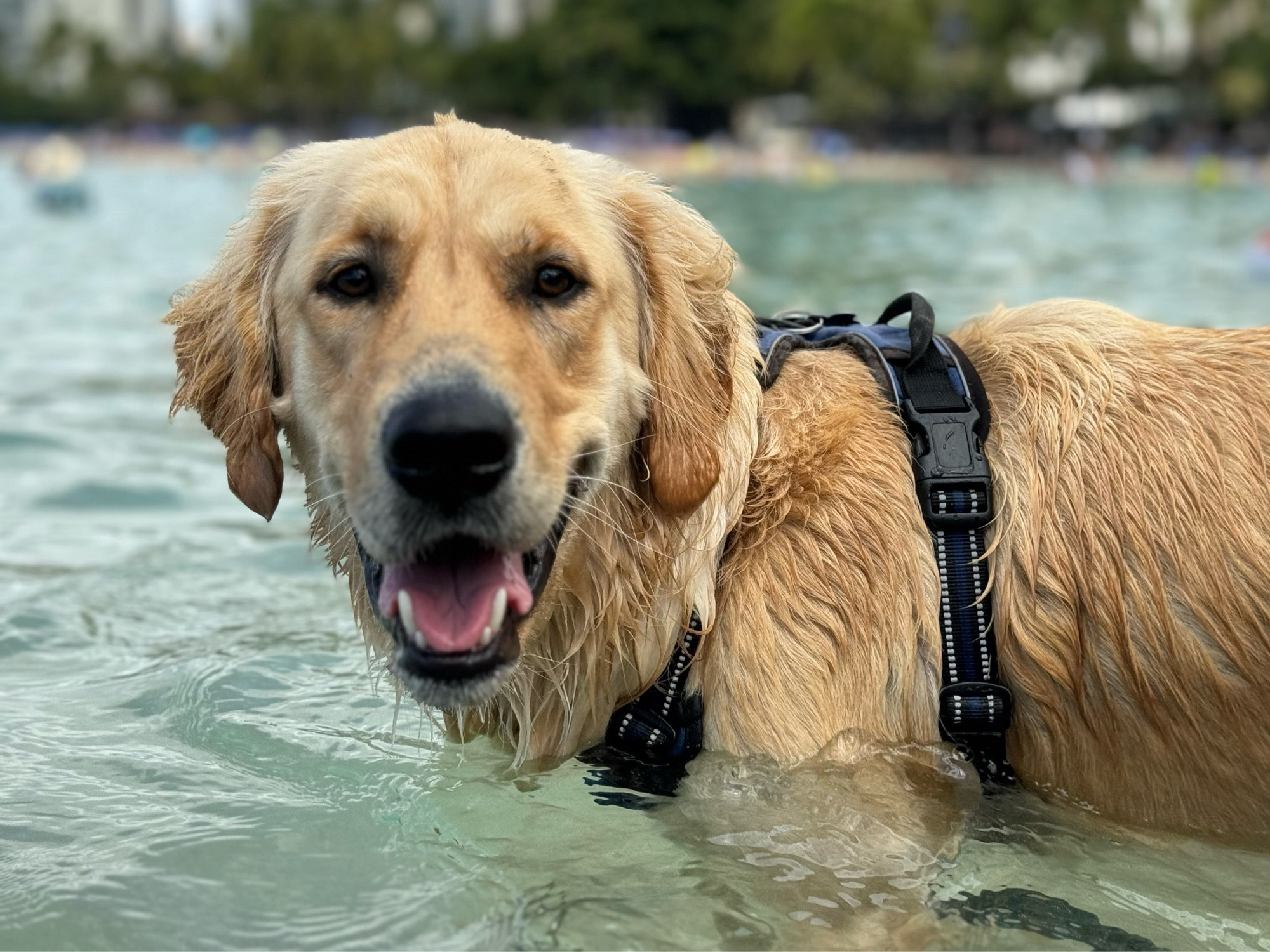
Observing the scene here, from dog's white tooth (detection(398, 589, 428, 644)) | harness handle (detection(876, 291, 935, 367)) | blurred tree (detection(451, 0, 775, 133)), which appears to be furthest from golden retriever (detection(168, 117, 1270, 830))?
blurred tree (detection(451, 0, 775, 133))

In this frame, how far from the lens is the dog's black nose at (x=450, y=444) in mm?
3139

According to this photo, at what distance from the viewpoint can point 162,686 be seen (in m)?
5.12

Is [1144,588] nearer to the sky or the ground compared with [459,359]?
nearer to the ground

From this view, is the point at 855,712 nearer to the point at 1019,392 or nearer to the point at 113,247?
the point at 1019,392

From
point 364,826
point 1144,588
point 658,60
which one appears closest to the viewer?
point 1144,588

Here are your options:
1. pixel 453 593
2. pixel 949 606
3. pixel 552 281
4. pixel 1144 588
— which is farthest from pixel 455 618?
pixel 1144 588

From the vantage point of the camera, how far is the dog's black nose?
314 centimetres

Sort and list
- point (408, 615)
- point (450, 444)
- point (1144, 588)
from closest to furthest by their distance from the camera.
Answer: point (450, 444) < point (408, 615) < point (1144, 588)

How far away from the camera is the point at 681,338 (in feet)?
12.6

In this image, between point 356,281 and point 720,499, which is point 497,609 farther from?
point 356,281

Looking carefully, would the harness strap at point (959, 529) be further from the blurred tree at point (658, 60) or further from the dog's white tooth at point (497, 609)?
the blurred tree at point (658, 60)

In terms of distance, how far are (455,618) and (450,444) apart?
1.64 feet

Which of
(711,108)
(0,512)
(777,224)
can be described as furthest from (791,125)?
(0,512)

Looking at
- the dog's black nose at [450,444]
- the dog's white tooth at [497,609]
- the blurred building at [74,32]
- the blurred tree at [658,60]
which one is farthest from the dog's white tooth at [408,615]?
the blurred building at [74,32]
